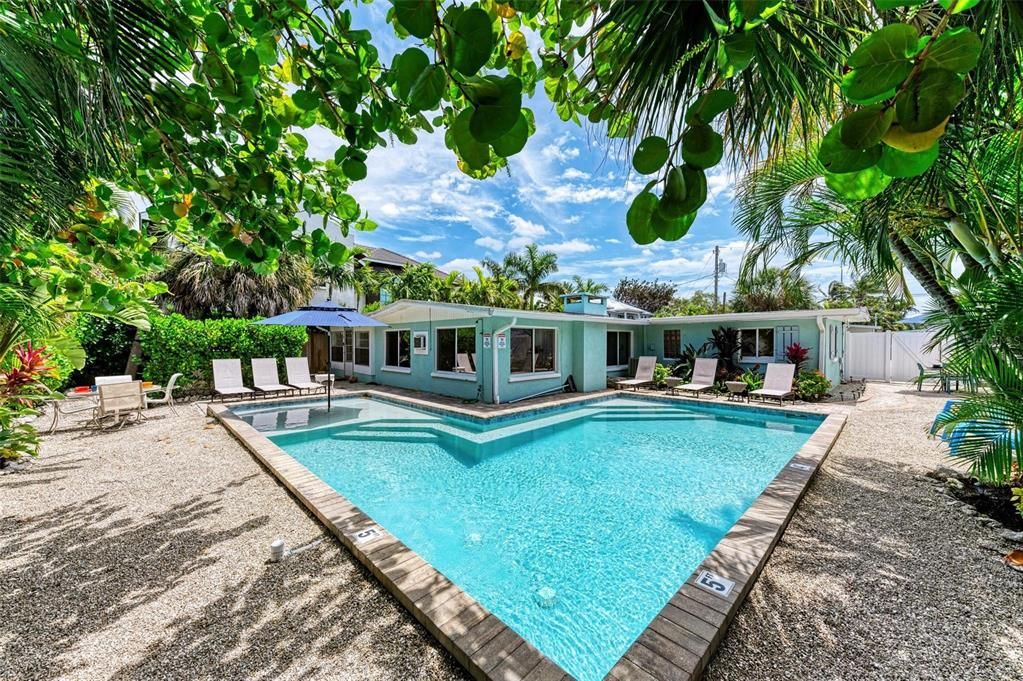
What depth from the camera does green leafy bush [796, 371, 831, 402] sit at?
12484mm

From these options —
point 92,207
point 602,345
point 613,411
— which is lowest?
point 613,411

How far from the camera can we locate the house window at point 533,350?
521 inches

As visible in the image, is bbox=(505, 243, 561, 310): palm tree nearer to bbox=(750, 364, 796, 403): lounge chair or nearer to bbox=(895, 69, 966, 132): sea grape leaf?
bbox=(750, 364, 796, 403): lounge chair

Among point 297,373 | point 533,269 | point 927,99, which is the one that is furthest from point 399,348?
point 927,99

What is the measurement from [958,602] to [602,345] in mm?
12297

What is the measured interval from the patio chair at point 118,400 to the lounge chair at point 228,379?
2.84 meters

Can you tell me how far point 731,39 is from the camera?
Answer: 0.83 metres

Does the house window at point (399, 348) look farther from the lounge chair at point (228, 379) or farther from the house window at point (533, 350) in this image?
the lounge chair at point (228, 379)

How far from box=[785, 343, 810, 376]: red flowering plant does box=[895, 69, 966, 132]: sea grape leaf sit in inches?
611

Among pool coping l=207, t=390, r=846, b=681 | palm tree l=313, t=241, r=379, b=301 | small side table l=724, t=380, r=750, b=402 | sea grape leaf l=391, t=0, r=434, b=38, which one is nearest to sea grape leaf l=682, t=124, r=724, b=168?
sea grape leaf l=391, t=0, r=434, b=38

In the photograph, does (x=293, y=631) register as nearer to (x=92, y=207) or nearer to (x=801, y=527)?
(x=92, y=207)

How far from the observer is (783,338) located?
14.8m

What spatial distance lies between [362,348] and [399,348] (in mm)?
2878

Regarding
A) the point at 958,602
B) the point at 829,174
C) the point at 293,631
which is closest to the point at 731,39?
the point at 829,174
